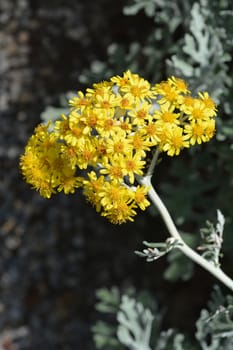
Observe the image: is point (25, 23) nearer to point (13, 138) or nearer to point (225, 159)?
point (13, 138)

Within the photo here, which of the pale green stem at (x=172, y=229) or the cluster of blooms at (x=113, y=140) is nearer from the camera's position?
the cluster of blooms at (x=113, y=140)

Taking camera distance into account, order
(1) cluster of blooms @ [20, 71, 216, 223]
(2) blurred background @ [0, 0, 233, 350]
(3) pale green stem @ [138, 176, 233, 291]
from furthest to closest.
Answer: (2) blurred background @ [0, 0, 233, 350], (3) pale green stem @ [138, 176, 233, 291], (1) cluster of blooms @ [20, 71, 216, 223]

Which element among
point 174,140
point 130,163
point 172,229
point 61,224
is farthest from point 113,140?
point 61,224

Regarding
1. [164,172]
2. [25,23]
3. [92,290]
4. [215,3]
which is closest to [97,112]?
[215,3]

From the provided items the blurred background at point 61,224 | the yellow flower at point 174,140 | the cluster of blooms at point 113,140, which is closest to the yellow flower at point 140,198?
the cluster of blooms at point 113,140

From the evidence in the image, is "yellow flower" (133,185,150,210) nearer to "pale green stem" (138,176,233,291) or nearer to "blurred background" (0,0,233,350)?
"pale green stem" (138,176,233,291)

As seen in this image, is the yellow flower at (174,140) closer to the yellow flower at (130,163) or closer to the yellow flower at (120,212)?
the yellow flower at (130,163)

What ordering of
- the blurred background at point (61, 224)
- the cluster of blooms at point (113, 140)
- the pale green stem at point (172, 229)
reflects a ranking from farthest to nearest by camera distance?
the blurred background at point (61, 224) < the pale green stem at point (172, 229) < the cluster of blooms at point (113, 140)

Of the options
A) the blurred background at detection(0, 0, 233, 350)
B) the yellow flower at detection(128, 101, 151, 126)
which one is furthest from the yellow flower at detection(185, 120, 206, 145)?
the blurred background at detection(0, 0, 233, 350)

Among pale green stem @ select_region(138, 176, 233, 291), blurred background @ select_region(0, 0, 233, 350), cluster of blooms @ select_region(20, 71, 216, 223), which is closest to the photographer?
cluster of blooms @ select_region(20, 71, 216, 223)
